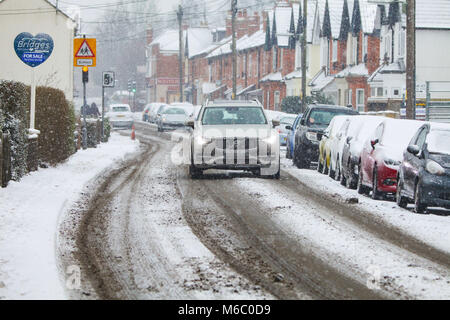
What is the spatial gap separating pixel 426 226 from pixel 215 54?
73.1 m

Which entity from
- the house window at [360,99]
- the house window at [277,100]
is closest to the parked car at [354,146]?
the house window at [360,99]

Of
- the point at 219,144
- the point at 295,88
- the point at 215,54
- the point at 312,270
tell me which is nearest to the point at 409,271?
the point at 312,270

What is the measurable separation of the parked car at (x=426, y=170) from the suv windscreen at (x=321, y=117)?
8.61 metres

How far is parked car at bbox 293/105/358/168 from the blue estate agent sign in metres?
7.61

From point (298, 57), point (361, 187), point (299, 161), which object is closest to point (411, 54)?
point (299, 161)

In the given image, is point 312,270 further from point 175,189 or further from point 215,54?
point 215,54

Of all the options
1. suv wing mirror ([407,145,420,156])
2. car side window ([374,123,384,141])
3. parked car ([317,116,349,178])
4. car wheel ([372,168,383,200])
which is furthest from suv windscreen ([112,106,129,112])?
suv wing mirror ([407,145,420,156])

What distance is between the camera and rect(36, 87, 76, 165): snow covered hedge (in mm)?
19438

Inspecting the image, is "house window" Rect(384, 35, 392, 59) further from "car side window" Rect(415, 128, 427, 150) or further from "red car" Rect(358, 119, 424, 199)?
"car side window" Rect(415, 128, 427, 150)

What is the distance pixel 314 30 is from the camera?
57344 mm

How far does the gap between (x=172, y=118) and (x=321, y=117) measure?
1074 inches

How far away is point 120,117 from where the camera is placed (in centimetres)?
5516

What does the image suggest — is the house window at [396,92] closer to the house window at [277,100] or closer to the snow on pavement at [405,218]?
the house window at [277,100]

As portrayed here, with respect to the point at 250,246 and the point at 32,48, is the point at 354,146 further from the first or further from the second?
the point at 250,246
